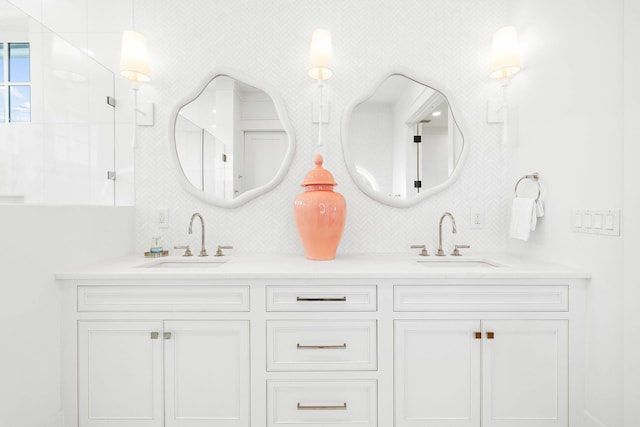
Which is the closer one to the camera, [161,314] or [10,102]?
[161,314]

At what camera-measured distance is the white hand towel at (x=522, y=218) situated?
5.83ft

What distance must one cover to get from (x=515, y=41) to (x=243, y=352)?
89.4 inches

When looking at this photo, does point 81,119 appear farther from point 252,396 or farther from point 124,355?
point 252,396

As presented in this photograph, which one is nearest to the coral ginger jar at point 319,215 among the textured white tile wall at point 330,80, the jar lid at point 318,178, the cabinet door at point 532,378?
the jar lid at point 318,178

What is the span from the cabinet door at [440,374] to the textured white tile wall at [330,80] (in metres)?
0.69

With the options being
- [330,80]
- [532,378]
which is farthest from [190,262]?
[532,378]

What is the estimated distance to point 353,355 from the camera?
4.88ft

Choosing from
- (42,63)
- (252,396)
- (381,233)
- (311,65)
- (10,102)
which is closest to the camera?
(252,396)

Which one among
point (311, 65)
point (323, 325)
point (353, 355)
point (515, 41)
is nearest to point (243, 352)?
point (323, 325)

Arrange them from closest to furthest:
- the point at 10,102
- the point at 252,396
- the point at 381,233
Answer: the point at 252,396 → the point at 10,102 → the point at 381,233

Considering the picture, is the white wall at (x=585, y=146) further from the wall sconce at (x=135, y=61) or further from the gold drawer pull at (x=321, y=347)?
the wall sconce at (x=135, y=61)

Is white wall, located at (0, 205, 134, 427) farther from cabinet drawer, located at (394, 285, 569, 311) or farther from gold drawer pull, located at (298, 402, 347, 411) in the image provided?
cabinet drawer, located at (394, 285, 569, 311)

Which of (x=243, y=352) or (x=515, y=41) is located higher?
(x=515, y=41)

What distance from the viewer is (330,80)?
2102mm
